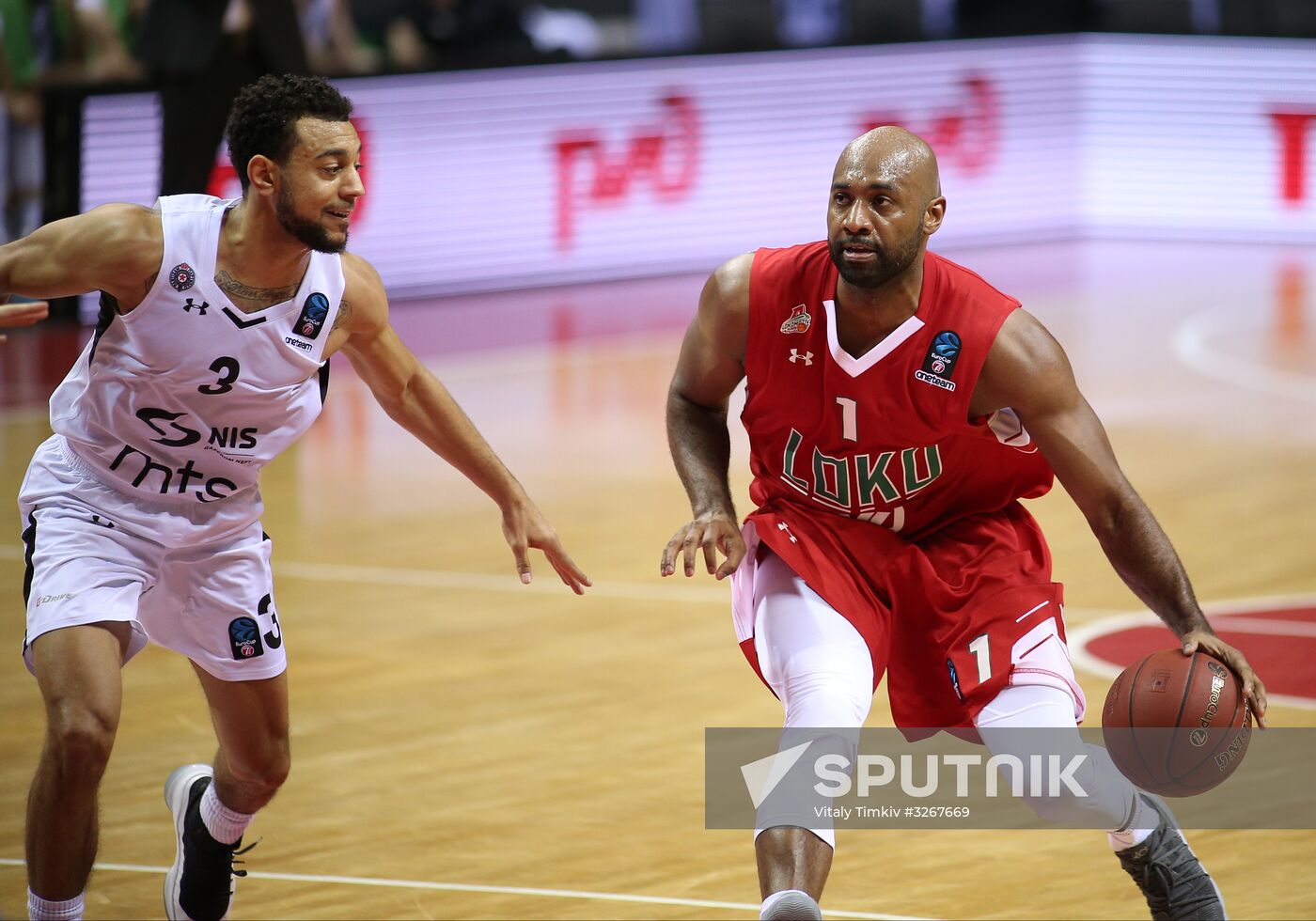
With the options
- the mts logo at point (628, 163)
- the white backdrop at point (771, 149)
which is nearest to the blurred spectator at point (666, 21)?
the white backdrop at point (771, 149)

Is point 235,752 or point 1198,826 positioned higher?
point 235,752

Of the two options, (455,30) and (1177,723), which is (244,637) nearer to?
(1177,723)

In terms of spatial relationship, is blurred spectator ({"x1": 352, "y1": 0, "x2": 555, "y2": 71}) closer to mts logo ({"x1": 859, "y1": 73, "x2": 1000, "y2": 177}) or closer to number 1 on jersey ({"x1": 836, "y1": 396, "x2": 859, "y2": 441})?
mts logo ({"x1": 859, "y1": 73, "x2": 1000, "y2": 177})

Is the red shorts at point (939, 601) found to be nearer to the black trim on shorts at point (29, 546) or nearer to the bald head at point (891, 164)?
the bald head at point (891, 164)

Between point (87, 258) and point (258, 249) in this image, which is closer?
point (87, 258)

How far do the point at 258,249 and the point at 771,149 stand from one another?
12836 millimetres

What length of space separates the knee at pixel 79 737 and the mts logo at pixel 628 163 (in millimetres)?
11933

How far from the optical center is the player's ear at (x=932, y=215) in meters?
4.73

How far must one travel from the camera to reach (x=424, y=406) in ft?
16.8

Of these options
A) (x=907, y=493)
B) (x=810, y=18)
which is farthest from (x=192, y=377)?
(x=810, y=18)

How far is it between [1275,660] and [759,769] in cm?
263

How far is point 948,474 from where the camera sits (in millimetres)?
4965

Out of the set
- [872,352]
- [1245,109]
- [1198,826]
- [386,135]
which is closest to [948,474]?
[872,352]

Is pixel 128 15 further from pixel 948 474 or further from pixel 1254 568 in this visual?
pixel 948 474
